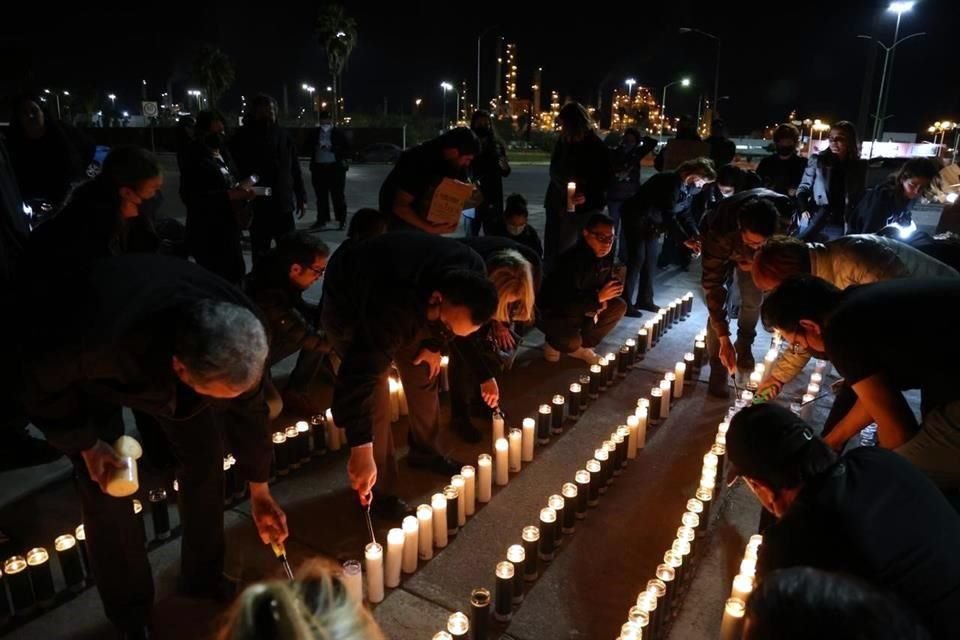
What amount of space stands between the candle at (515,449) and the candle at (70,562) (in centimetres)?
206

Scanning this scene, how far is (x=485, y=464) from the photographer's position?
3.64 meters

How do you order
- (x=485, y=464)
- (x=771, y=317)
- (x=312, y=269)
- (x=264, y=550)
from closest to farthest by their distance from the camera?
(x=771, y=317), (x=264, y=550), (x=485, y=464), (x=312, y=269)

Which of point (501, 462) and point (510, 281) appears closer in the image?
point (501, 462)

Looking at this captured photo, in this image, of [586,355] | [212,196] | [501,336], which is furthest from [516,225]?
[212,196]

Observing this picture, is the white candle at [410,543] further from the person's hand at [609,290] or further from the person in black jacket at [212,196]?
the person in black jacket at [212,196]

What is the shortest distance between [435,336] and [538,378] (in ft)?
7.49

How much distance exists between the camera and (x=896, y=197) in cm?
582

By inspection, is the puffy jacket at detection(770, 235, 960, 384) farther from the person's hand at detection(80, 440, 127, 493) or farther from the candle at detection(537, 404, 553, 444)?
the person's hand at detection(80, 440, 127, 493)

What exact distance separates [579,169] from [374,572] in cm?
462

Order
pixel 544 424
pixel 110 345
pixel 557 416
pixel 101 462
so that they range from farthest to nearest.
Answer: pixel 557 416 → pixel 544 424 → pixel 101 462 → pixel 110 345

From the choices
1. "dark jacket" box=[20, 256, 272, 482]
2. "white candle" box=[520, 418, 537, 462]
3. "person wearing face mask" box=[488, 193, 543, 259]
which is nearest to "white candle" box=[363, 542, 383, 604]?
"dark jacket" box=[20, 256, 272, 482]

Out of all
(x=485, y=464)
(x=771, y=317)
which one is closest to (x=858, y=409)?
(x=771, y=317)

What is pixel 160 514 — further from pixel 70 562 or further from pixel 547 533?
pixel 547 533

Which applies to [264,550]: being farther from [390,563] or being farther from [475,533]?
[475,533]
